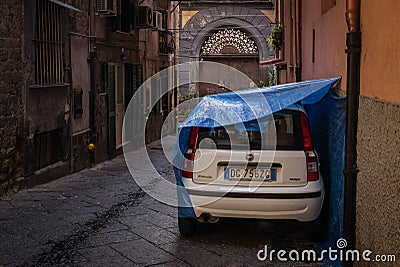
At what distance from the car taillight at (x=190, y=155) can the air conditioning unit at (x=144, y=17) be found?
9999 mm

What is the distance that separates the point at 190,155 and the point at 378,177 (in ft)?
7.82

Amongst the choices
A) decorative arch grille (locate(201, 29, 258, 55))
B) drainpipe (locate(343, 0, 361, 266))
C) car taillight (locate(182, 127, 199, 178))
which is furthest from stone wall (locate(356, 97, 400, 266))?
decorative arch grille (locate(201, 29, 258, 55))

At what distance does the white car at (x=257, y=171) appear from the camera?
19.9 ft

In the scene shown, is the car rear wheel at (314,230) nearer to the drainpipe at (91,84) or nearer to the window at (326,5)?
the window at (326,5)

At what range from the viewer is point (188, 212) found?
6.41 m

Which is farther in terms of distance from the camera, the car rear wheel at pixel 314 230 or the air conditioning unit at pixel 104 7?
the air conditioning unit at pixel 104 7

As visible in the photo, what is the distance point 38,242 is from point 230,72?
2316 centimetres

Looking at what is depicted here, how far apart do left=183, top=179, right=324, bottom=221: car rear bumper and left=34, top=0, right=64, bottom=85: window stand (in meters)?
4.77

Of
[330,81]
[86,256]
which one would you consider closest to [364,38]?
[330,81]

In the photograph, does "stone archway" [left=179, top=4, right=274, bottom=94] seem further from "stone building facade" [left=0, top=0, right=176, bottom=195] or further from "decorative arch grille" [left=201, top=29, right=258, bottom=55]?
"stone building facade" [left=0, top=0, right=176, bottom=195]

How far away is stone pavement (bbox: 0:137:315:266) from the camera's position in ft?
19.0

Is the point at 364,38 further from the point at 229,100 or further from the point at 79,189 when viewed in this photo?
the point at 79,189
